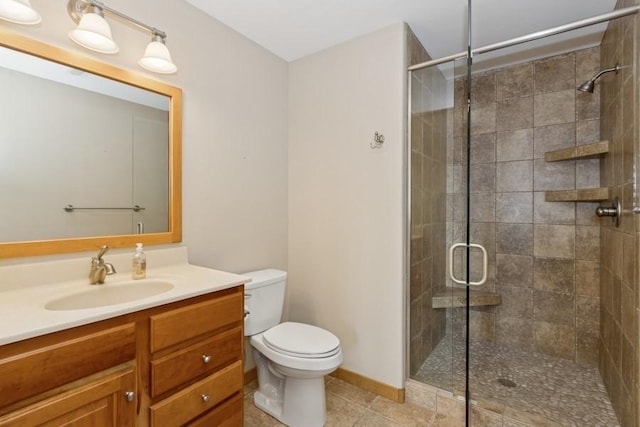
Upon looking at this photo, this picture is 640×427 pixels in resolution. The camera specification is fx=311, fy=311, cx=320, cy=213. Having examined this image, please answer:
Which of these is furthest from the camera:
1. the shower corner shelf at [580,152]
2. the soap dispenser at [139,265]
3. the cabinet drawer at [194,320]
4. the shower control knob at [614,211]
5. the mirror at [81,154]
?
the shower corner shelf at [580,152]

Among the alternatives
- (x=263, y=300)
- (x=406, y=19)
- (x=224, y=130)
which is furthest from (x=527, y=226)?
(x=224, y=130)

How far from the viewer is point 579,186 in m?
2.25

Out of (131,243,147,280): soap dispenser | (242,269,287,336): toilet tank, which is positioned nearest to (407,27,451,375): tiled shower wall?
(242,269,287,336): toilet tank

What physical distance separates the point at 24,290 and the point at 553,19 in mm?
3027

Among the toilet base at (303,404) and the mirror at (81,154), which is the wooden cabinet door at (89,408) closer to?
the mirror at (81,154)

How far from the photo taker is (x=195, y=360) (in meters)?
1.19

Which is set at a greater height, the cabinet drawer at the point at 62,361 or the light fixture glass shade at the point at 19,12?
the light fixture glass shade at the point at 19,12

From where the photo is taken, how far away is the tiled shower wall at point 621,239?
4.71 feet

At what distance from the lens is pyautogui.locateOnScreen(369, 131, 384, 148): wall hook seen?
1956 millimetres

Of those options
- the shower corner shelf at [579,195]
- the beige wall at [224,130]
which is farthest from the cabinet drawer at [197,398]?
the shower corner shelf at [579,195]

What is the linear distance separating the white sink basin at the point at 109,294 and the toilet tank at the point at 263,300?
0.50m

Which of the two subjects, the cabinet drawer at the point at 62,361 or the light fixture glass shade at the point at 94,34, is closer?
the cabinet drawer at the point at 62,361

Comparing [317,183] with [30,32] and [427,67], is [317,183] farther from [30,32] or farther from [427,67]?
[30,32]

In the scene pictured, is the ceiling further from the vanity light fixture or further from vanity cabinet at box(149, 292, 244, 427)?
vanity cabinet at box(149, 292, 244, 427)
